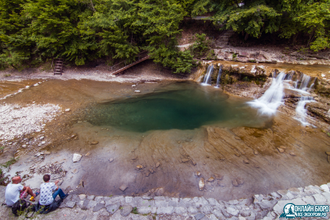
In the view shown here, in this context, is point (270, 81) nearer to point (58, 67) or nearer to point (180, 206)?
point (180, 206)

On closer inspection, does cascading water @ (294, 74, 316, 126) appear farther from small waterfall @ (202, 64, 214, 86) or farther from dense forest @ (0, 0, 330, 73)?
small waterfall @ (202, 64, 214, 86)

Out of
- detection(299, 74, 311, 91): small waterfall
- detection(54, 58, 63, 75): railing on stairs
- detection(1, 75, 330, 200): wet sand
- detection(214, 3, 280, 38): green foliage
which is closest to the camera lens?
detection(1, 75, 330, 200): wet sand

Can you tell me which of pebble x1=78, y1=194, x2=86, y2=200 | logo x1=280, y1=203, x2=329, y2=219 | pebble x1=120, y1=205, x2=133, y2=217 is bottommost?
pebble x1=78, y1=194, x2=86, y2=200

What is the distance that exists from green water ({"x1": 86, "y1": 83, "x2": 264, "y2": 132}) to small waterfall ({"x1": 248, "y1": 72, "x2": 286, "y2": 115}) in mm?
830

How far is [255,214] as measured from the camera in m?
3.53

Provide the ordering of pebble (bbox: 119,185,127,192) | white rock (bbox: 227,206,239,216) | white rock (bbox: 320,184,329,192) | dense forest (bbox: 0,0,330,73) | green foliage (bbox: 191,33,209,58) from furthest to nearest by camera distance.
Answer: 1. green foliage (bbox: 191,33,209,58)
2. dense forest (bbox: 0,0,330,73)
3. pebble (bbox: 119,185,127,192)
4. white rock (bbox: 320,184,329,192)
5. white rock (bbox: 227,206,239,216)

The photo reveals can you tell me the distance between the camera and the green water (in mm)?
7408

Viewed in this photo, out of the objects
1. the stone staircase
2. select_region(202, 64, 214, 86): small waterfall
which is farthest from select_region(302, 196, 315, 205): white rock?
the stone staircase

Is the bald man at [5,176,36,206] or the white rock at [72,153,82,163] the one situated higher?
the bald man at [5,176,36,206]

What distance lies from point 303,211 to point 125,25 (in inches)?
556

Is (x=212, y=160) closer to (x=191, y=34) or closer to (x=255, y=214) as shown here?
(x=255, y=214)

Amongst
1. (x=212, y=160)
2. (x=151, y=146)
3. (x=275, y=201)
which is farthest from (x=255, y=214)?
(x=151, y=146)

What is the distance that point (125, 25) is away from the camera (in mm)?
12078

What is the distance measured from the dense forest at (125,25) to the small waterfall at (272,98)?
4.32 metres
